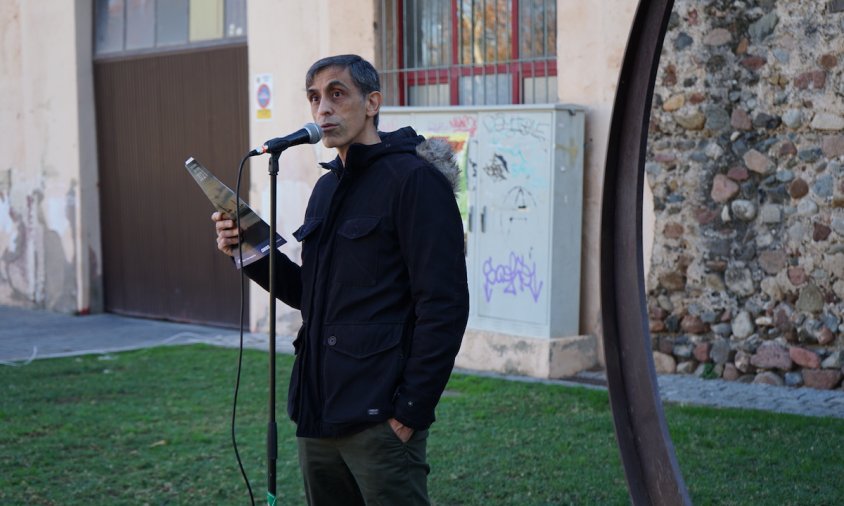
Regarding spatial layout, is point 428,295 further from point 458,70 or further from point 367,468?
point 458,70

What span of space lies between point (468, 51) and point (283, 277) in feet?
21.4

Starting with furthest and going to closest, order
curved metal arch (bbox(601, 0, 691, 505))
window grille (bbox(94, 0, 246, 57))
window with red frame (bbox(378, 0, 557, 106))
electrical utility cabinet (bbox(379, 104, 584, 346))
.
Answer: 1. window grille (bbox(94, 0, 246, 57))
2. window with red frame (bbox(378, 0, 557, 106))
3. electrical utility cabinet (bbox(379, 104, 584, 346))
4. curved metal arch (bbox(601, 0, 691, 505))

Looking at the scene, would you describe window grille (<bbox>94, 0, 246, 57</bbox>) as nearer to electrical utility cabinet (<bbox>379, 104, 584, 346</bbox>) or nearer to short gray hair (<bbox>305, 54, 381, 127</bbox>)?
electrical utility cabinet (<bbox>379, 104, 584, 346</bbox>)

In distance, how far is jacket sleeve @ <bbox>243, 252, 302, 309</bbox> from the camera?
3.77 meters

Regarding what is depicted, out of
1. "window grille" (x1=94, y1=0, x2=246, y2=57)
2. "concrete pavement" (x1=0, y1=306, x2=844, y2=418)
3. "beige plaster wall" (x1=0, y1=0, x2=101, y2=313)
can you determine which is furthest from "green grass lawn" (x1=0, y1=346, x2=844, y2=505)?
"beige plaster wall" (x1=0, y1=0, x2=101, y2=313)

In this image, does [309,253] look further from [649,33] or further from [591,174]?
[591,174]

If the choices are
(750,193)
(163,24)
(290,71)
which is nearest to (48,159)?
A: (163,24)

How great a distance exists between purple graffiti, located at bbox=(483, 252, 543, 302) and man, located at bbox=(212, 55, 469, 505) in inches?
216

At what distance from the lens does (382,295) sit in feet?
11.1

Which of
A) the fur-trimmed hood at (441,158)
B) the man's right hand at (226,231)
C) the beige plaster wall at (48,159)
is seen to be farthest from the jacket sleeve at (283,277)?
the beige plaster wall at (48,159)

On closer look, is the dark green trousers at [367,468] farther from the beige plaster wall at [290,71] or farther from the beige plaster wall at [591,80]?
the beige plaster wall at [290,71]

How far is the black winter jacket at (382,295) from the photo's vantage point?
3.29 m

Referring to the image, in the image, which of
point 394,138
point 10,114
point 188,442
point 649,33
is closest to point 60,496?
point 188,442

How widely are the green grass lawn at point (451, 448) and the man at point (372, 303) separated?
235cm
